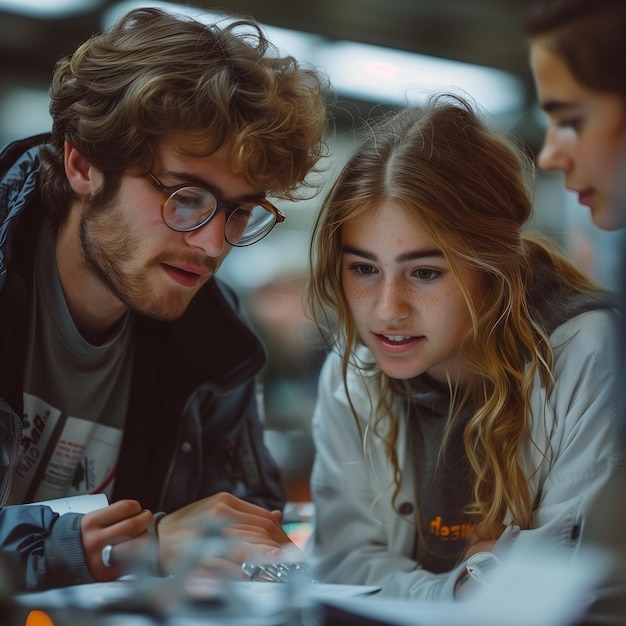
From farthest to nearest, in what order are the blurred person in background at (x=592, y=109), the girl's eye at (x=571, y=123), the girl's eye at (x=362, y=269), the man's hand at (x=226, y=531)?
the girl's eye at (x=362, y=269) → the man's hand at (x=226, y=531) → the girl's eye at (x=571, y=123) → the blurred person in background at (x=592, y=109)

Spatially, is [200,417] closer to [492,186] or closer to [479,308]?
[479,308]

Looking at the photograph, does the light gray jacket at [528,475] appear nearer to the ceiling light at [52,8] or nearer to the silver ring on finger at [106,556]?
the silver ring on finger at [106,556]

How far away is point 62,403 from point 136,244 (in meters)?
0.32

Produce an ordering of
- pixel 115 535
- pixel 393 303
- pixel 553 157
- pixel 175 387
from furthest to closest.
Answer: pixel 175 387 → pixel 393 303 → pixel 115 535 → pixel 553 157

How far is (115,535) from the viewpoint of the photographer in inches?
48.9

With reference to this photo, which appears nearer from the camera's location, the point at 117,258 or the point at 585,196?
the point at 585,196

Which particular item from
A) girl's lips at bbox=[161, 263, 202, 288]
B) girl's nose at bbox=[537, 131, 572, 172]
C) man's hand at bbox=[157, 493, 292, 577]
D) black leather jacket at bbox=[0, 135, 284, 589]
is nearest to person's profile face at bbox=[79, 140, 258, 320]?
girl's lips at bbox=[161, 263, 202, 288]

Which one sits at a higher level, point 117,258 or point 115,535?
point 117,258

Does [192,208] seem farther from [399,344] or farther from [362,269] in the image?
[399,344]

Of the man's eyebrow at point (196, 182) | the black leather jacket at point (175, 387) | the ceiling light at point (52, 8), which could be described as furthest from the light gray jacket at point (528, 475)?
the ceiling light at point (52, 8)

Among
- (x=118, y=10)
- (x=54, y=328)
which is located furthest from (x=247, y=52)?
(x=54, y=328)

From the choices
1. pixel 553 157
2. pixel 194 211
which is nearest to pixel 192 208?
pixel 194 211

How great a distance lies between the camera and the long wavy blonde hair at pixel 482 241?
4.53ft

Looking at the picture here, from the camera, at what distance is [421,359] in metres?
1.44
